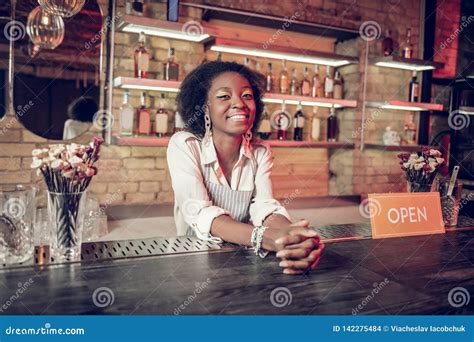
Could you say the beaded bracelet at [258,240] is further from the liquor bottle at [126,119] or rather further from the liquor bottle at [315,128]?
the liquor bottle at [315,128]

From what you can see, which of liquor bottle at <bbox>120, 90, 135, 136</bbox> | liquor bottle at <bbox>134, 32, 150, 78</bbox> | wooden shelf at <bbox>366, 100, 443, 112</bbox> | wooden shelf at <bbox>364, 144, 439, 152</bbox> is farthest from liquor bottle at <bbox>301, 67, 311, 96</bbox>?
liquor bottle at <bbox>120, 90, 135, 136</bbox>

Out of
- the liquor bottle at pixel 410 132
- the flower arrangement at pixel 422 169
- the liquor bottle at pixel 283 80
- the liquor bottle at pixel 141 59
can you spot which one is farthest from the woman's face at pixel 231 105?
the liquor bottle at pixel 410 132

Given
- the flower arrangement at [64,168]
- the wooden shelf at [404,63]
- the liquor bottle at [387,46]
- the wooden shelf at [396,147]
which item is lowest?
the flower arrangement at [64,168]

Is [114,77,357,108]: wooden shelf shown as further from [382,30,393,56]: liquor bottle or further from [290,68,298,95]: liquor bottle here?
[382,30,393,56]: liquor bottle

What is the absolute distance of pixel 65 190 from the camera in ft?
3.14

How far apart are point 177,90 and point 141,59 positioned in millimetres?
298

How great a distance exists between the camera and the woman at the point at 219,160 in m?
1.35

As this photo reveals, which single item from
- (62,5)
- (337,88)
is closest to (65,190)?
(62,5)

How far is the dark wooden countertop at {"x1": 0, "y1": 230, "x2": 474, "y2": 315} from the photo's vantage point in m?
0.75

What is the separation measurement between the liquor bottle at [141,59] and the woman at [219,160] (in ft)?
4.02

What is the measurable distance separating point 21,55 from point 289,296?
2.52 metres

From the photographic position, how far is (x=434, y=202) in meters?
1.33
